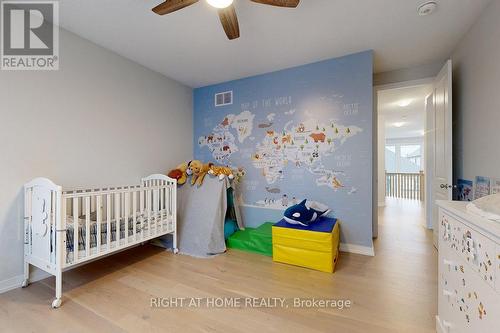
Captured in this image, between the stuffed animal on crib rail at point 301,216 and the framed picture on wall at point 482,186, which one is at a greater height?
the framed picture on wall at point 482,186

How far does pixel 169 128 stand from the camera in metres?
3.21

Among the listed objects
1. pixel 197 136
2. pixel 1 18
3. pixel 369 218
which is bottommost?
pixel 369 218

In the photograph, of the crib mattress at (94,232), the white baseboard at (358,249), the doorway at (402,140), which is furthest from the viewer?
the doorway at (402,140)

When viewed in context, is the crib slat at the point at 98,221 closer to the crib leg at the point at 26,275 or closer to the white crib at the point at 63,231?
the white crib at the point at 63,231

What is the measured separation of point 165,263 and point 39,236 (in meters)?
1.06

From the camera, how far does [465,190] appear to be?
2.21 m

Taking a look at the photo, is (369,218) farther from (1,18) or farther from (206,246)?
(1,18)

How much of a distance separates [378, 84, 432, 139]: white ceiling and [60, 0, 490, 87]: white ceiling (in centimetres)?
68

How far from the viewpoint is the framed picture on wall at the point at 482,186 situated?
1.79 m

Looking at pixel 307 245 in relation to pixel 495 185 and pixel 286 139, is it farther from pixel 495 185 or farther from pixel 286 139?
pixel 495 185

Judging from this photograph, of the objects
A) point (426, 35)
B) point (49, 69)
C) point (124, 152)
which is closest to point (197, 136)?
point (124, 152)

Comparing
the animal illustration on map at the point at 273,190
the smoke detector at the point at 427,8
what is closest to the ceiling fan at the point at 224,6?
the smoke detector at the point at 427,8

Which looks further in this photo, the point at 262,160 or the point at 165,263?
the point at 262,160

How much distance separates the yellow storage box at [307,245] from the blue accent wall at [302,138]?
48 centimetres
